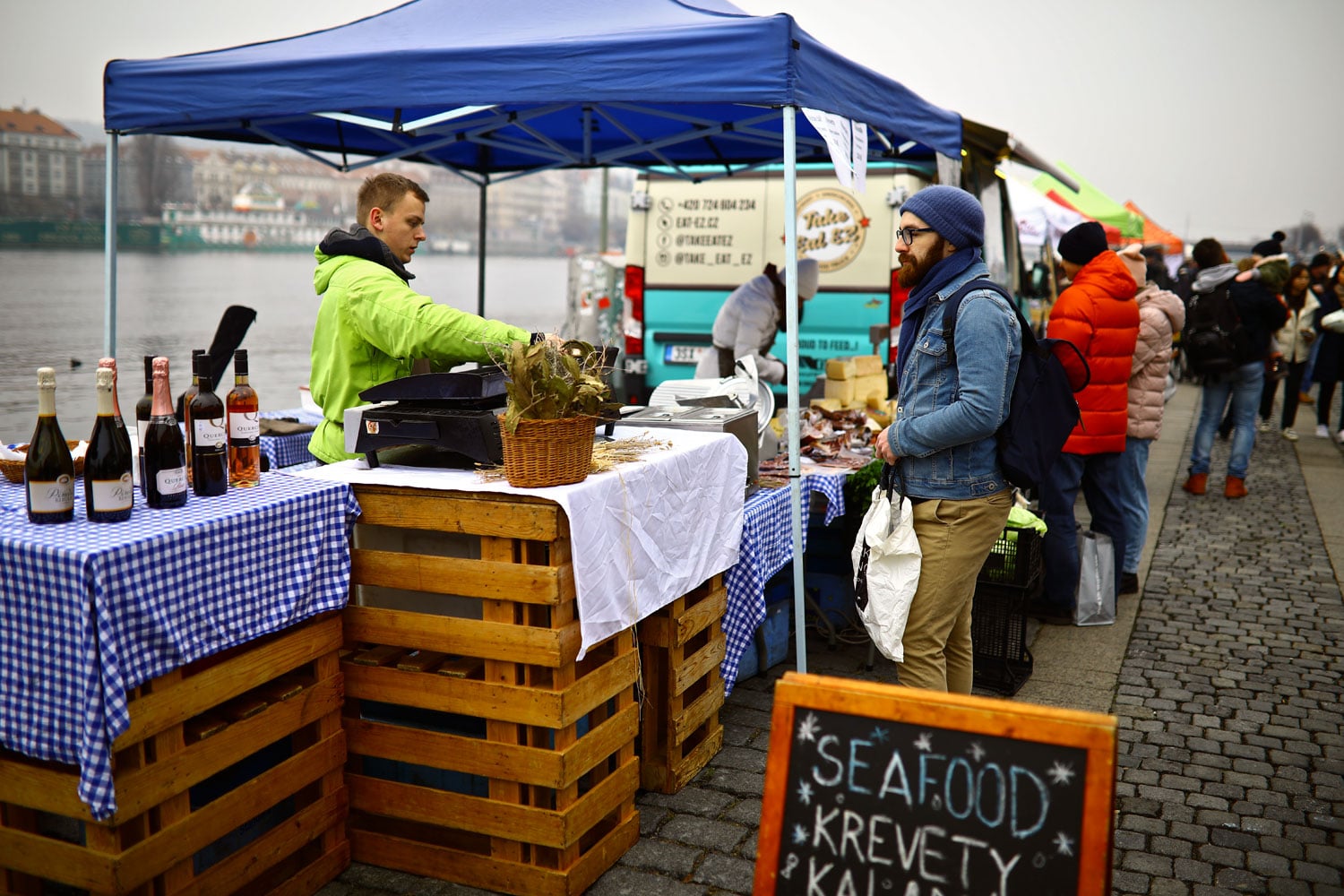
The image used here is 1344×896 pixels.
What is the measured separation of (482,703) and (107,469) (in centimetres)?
116

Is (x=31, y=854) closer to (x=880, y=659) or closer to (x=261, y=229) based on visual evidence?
(x=880, y=659)

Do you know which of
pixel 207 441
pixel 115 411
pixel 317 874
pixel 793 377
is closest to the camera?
pixel 115 411

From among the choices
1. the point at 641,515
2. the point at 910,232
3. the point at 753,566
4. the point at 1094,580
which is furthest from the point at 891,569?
the point at 1094,580

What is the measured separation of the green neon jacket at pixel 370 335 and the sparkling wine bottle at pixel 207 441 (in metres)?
0.56

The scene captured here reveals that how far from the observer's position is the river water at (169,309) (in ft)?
30.4

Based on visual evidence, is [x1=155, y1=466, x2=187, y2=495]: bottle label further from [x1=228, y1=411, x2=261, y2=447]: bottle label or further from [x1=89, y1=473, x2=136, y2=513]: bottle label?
[x1=228, y1=411, x2=261, y2=447]: bottle label

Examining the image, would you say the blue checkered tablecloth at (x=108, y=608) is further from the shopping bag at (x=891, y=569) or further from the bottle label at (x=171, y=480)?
the shopping bag at (x=891, y=569)

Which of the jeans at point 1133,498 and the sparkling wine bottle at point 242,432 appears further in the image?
the jeans at point 1133,498

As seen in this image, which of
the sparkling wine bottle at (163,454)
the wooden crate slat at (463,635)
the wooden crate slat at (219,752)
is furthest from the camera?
the wooden crate slat at (463,635)

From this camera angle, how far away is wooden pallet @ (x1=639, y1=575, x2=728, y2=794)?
3.62 metres

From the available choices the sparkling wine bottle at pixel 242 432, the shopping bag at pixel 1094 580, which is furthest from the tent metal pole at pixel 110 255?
the shopping bag at pixel 1094 580

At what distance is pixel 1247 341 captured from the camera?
859 centimetres

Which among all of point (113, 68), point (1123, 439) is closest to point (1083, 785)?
point (1123, 439)

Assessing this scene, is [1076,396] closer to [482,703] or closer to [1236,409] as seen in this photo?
[482,703]
